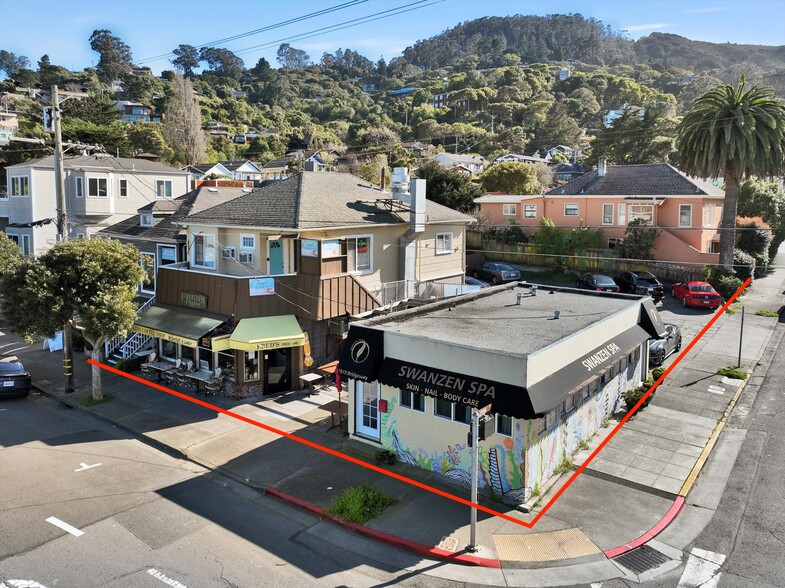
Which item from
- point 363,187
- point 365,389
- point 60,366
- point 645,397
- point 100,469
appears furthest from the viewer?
point 363,187

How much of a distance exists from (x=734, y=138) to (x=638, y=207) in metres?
7.66

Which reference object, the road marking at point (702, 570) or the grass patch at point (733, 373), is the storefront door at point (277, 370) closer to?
the road marking at point (702, 570)

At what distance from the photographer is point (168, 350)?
78.8 feet

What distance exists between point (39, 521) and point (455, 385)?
926cm

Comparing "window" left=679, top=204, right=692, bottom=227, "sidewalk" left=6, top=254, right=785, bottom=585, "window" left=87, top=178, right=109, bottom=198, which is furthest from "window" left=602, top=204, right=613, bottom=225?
"window" left=87, top=178, right=109, bottom=198

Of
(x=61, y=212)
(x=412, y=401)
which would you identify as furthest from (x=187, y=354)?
(x=412, y=401)

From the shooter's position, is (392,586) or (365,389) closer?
(392,586)

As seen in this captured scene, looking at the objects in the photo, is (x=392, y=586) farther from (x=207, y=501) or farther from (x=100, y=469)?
(x=100, y=469)

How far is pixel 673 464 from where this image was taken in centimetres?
1541

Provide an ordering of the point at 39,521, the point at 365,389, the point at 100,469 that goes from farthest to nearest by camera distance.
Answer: the point at 365,389
the point at 100,469
the point at 39,521

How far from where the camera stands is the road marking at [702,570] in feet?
34.5

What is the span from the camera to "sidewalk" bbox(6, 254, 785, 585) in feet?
37.9

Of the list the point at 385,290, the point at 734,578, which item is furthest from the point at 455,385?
the point at 385,290
